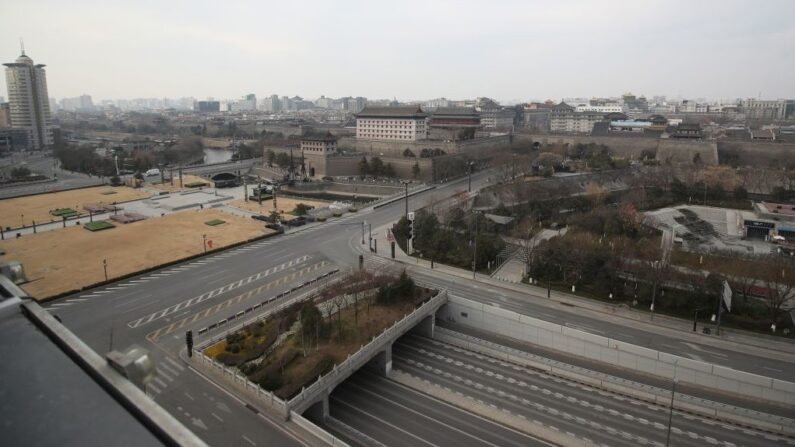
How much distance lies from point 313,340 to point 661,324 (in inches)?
588

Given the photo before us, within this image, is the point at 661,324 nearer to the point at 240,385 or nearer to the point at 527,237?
the point at 527,237

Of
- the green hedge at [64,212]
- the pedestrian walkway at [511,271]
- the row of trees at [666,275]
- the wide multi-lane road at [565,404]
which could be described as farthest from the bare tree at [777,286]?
the green hedge at [64,212]

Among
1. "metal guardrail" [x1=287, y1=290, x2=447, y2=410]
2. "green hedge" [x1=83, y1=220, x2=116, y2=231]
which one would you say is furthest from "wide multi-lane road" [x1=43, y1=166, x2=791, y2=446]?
"green hedge" [x1=83, y1=220, x2=116, y2=231]

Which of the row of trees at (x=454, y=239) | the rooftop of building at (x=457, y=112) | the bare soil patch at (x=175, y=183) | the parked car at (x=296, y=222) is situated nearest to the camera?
the row of trees at (x=454, y=239)

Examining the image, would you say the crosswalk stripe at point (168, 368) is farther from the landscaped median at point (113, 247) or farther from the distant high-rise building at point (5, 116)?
the distant high-rise building at point (5, 116)

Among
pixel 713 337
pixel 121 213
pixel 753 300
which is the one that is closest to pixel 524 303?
pixel 713 337

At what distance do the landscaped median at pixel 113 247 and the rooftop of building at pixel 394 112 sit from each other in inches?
1394

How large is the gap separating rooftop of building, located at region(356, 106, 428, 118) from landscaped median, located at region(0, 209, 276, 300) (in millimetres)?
35410

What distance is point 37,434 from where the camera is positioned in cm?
303

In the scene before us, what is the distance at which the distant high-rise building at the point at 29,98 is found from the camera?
87.8m

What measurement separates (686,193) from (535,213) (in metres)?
14.9

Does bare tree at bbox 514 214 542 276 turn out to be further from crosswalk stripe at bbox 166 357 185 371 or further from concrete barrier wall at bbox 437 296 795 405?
crosswalk stripe at bbox 166 357 185 371

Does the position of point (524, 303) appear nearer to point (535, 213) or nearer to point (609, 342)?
point (609, 342)

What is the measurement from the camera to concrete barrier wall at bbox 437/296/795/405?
55.7ft
